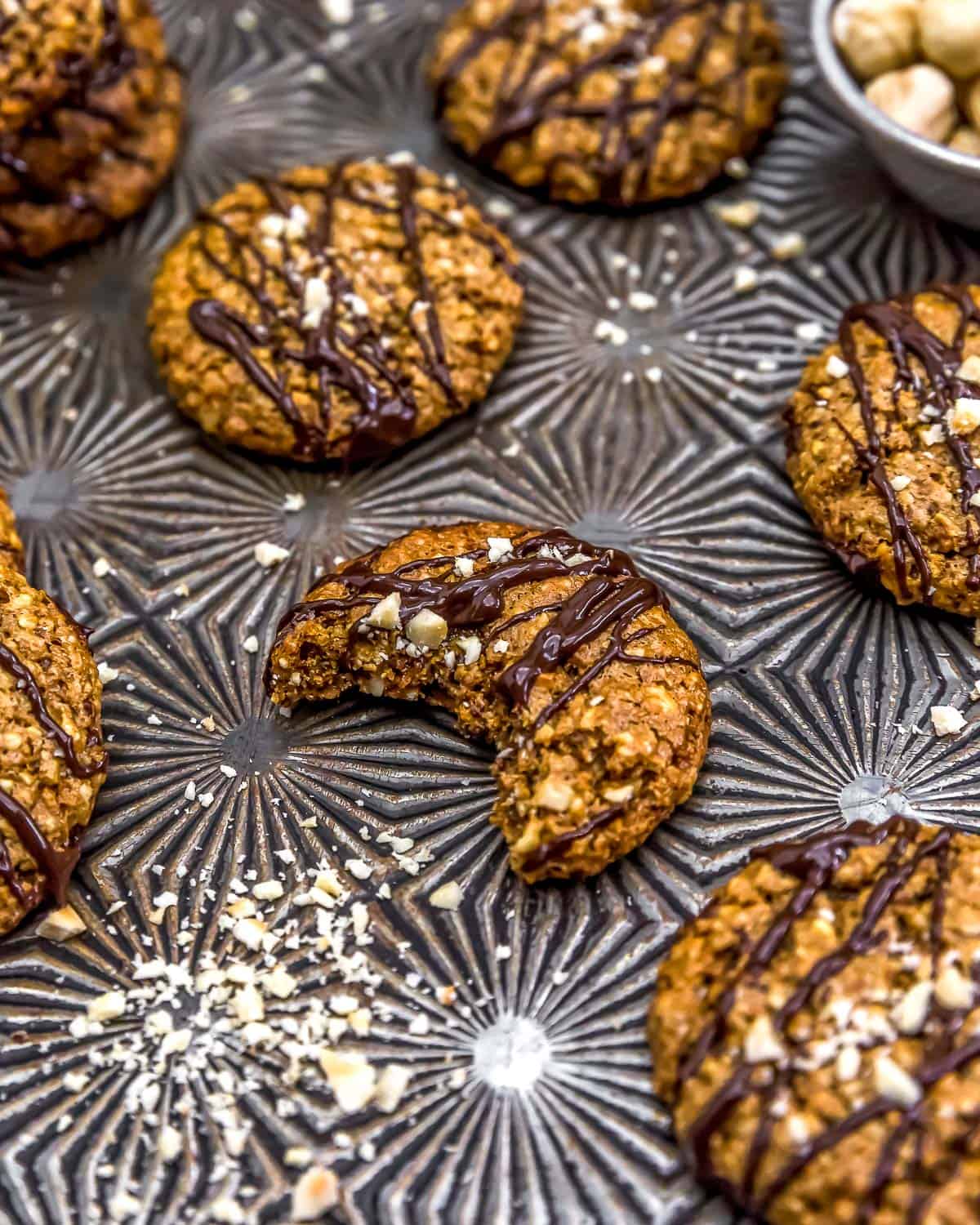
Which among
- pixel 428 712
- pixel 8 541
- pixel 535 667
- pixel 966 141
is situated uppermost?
pixel 8 541

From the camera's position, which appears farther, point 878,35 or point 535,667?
point 878,35

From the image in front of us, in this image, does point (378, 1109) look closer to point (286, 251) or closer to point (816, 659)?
point (816, 659)

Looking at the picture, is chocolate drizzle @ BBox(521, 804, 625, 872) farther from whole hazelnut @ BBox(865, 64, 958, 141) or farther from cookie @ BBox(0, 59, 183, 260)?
cookie @ BBox(0, 59, 183, 260)

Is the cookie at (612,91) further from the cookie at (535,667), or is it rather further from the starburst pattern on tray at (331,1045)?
the starburst pattern on tray at (331,1045)

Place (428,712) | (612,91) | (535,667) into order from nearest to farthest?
(535,667) → (428,712) → (612,91)

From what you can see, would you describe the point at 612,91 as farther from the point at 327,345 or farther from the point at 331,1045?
the point at 331,1045

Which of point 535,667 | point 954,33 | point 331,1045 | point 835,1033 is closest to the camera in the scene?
point 835,1033

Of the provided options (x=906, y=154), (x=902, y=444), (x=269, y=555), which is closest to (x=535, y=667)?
(x=269, y=555)
